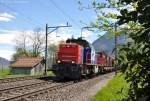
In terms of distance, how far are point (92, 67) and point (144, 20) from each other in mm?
36525

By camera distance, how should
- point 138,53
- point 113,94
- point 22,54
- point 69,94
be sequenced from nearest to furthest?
1. point 138,53
2. point 113,94
3. point 69,94
4. point 22,54

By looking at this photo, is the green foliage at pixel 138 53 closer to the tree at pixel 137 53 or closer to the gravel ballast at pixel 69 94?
the tree at pixel 137 53

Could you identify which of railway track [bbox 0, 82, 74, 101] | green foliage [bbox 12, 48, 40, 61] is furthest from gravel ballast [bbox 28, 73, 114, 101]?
green foliage [bbox 12, 48, 40, 61]

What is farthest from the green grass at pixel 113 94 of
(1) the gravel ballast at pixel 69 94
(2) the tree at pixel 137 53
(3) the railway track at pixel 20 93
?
(3) the railway track at pixel 20 93

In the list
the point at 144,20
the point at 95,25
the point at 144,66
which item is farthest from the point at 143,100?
the point at 95,25

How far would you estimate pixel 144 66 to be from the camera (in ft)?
11.5

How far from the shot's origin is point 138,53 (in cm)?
351

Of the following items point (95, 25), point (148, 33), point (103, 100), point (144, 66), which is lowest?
point (103, 100)

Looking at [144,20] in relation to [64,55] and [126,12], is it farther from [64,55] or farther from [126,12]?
[64,55]

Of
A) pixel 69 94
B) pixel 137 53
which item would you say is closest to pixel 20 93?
pixel 69 94

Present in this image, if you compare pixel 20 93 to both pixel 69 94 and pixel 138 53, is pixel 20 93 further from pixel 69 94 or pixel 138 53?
pixel 138 53

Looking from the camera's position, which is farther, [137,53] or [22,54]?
[22,54]

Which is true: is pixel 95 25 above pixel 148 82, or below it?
above

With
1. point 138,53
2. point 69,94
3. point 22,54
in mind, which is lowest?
point 69,94
